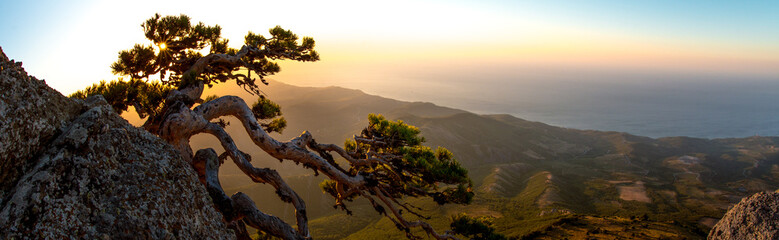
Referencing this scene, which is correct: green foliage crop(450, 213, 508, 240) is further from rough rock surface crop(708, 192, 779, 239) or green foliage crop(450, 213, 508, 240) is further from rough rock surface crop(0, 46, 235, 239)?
rough rock surface crop(708, 192, 779, 239)

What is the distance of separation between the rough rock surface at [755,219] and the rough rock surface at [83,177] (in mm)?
60939

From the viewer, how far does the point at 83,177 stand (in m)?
4.85

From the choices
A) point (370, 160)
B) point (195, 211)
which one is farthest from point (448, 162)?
point (195, 211)

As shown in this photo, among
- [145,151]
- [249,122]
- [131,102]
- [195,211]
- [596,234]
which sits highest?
[131,102]

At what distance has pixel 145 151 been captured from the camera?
595 centimetres

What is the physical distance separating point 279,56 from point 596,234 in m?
85.5

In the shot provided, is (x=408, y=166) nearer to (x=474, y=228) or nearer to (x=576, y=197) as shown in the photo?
(x=474, y=228)

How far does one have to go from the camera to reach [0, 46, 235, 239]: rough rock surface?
4.31m

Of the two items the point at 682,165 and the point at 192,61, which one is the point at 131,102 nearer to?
the point at 192,61

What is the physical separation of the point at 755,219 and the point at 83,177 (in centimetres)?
6690

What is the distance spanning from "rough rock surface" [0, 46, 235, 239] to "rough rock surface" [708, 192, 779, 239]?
60939 millimetres

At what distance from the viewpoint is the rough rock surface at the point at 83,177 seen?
431cm

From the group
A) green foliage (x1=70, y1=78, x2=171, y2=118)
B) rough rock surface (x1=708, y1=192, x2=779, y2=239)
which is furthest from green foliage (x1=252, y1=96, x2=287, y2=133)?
rough rock surface (x1=708, y1=192, x2=779, y2=239)

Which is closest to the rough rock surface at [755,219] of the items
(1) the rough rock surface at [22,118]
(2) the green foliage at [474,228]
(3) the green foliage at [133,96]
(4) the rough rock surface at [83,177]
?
(2) the green foliage at [474,228]
